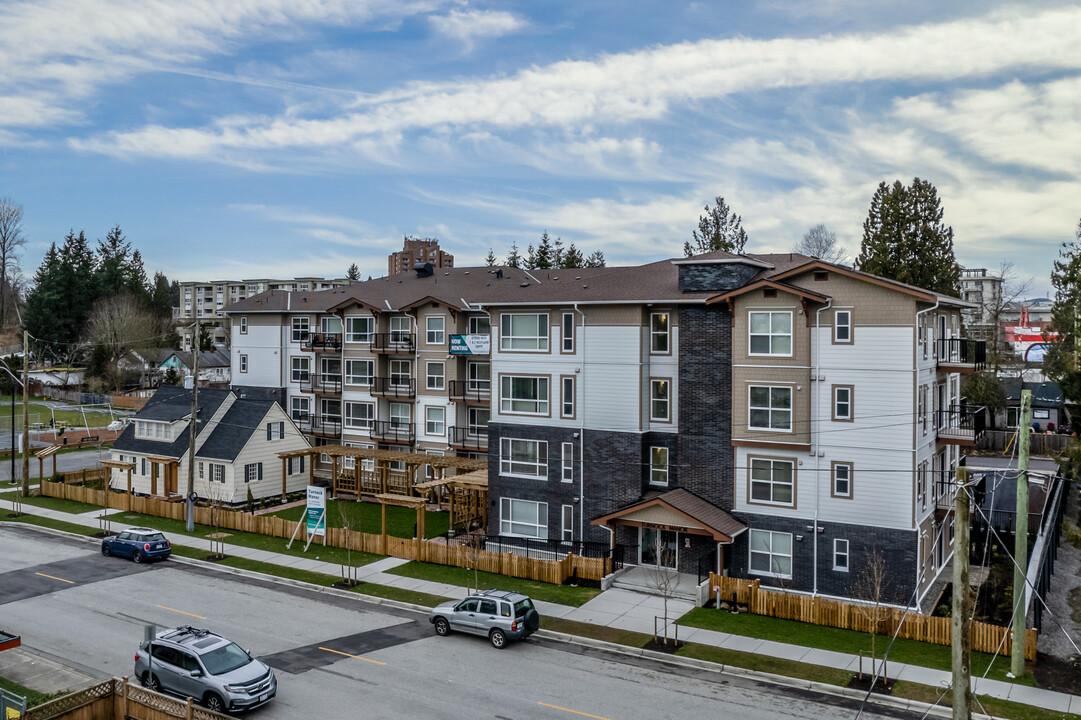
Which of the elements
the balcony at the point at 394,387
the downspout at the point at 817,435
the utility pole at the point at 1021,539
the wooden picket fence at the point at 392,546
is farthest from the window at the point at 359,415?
the utility pole at the point at 1021,539

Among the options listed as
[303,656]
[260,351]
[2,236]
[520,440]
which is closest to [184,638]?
[303,656]

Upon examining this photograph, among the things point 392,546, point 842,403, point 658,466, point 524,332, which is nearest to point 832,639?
point 842,403

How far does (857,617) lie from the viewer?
28.5m

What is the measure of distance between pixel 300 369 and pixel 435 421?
14.1 metres

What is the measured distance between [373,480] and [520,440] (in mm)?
17204

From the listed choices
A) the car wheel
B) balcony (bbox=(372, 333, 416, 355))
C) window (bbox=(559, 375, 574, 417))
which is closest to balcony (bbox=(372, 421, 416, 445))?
balcony (bbox=(372, 333, 416, 355))

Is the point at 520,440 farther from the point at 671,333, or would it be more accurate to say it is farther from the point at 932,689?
the point at 932,689

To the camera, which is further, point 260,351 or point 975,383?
point 975,383

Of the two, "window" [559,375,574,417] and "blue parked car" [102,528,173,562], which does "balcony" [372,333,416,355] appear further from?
"blue parked car" [102,528,173,562]

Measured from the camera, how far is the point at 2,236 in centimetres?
11912

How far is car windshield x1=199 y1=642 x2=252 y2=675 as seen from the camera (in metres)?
21.6

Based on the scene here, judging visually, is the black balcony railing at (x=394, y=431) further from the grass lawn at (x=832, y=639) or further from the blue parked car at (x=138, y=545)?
the grass lawn at (x=832, y=639)

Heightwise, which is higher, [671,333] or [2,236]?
[2,236]

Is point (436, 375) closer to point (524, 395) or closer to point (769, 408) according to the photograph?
point (524, 395)
